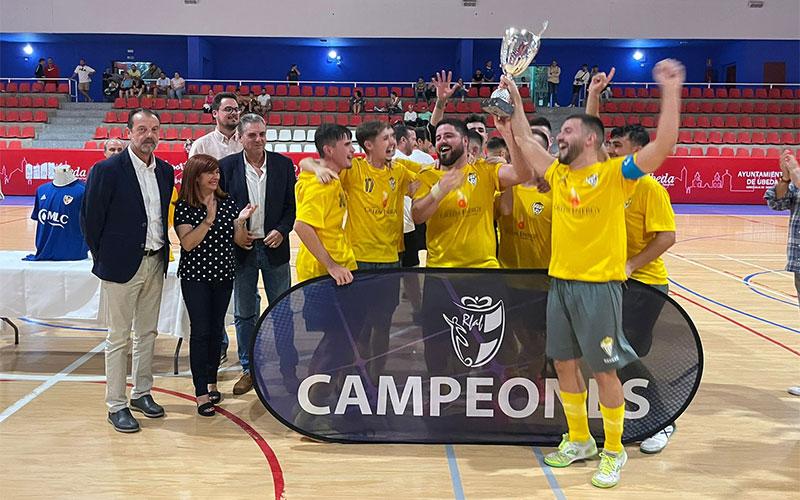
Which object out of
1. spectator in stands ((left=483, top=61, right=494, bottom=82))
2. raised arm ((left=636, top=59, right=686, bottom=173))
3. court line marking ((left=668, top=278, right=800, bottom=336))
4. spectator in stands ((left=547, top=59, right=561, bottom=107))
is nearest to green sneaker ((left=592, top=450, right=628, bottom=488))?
raised arm ((left=636, top=59, right=686, bottom=173))

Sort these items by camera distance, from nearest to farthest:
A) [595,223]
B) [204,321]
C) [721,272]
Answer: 1. [595,223]
2. [204,321]
3. [721,272]

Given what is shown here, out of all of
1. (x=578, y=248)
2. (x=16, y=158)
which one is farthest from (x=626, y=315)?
(x=16, y=158)

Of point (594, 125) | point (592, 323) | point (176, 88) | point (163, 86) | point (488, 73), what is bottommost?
point (592, 323)

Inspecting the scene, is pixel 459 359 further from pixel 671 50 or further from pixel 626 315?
pixel 671 50

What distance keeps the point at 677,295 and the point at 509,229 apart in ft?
15.3

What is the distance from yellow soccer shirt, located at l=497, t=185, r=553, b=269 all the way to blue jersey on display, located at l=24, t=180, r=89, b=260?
3.52 m

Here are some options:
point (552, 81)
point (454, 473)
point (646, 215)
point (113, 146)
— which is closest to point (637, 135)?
point (646, 215)

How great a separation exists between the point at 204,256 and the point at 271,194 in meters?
0.80

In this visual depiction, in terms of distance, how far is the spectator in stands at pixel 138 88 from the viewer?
79.8 feet

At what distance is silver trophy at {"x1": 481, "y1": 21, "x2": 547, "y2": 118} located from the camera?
12.9 feet

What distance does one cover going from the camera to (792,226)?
520 cm

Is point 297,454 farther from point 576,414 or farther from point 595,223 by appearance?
point 595,223

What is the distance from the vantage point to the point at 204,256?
4.50 meters

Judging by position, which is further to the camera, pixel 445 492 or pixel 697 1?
pixel 697 1
